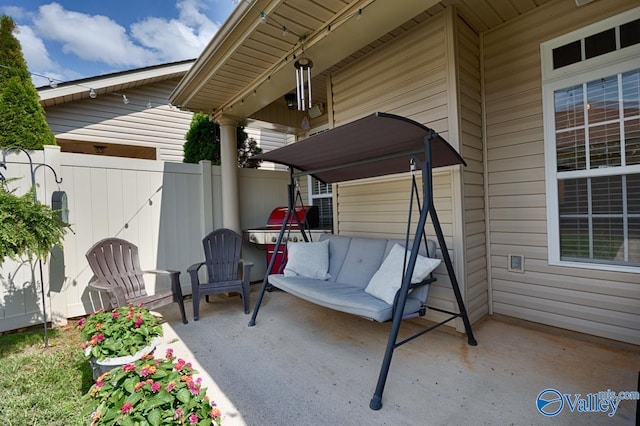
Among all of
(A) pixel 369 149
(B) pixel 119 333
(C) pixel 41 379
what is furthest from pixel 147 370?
(A) pixel 369 149

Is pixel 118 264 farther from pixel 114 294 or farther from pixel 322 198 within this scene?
pixel 322 198

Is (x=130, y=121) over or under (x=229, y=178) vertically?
over

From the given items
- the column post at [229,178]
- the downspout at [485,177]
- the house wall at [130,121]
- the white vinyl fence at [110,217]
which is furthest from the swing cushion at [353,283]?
the house wall at [130,121]

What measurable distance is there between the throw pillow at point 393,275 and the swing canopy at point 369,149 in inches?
34.8

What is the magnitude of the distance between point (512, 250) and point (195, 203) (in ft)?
13.5

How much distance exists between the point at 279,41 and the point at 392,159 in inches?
59.9

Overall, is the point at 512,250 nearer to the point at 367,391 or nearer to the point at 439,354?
the point at 439,354

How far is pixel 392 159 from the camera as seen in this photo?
289 cm

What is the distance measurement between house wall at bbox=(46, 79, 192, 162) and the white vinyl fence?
2.67 metres

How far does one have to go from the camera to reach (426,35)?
10.1ft

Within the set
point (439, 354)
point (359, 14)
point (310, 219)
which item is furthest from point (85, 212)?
point (439, 354)

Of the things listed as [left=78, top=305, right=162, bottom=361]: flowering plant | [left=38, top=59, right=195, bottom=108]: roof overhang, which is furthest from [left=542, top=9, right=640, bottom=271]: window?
[left=38, top=59, right=195, bottom=108]: roof overhang

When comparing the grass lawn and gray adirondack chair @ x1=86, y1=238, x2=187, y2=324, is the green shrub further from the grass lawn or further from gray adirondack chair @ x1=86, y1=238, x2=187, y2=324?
the grass lawn

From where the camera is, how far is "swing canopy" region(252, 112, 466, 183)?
2.32 meters
